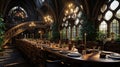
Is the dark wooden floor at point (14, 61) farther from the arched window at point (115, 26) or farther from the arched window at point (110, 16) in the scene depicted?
the arched window at point (115, 26)

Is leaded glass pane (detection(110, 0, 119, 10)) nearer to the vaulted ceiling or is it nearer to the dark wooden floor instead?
the vaulted ceiling

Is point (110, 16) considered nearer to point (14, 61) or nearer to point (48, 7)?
point (14, 61)

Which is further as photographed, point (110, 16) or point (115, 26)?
point (110, 16)

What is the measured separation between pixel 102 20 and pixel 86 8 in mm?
1426

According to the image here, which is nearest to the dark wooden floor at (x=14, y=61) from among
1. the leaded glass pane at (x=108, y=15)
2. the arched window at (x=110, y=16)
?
the arched window at (x=110, y=16)

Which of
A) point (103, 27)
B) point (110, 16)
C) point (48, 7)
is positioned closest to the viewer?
point (110, 16)

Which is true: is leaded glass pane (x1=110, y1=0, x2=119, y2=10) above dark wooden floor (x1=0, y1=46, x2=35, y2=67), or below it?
above

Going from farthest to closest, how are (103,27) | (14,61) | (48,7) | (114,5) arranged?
(48,7)
(103,27)
(114,5)
(14,61)

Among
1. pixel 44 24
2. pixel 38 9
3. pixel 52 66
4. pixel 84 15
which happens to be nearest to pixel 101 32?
pixel 84 15

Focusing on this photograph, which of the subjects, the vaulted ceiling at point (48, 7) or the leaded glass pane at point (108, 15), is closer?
the leaded glass pane at point (108, 15)

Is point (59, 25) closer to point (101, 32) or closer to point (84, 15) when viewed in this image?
point (84, 15)

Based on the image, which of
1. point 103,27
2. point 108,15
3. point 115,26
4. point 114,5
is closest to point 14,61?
point 103,27

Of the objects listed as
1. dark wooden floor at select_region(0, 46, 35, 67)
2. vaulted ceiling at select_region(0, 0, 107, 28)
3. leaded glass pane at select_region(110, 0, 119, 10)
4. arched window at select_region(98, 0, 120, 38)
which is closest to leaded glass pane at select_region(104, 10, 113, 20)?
arched window at select_region(98, 0, 120, 38)

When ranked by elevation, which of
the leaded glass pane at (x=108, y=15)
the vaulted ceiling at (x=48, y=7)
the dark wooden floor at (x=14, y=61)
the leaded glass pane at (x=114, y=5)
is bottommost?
the dark wooden floor at (x=14, y=61)
